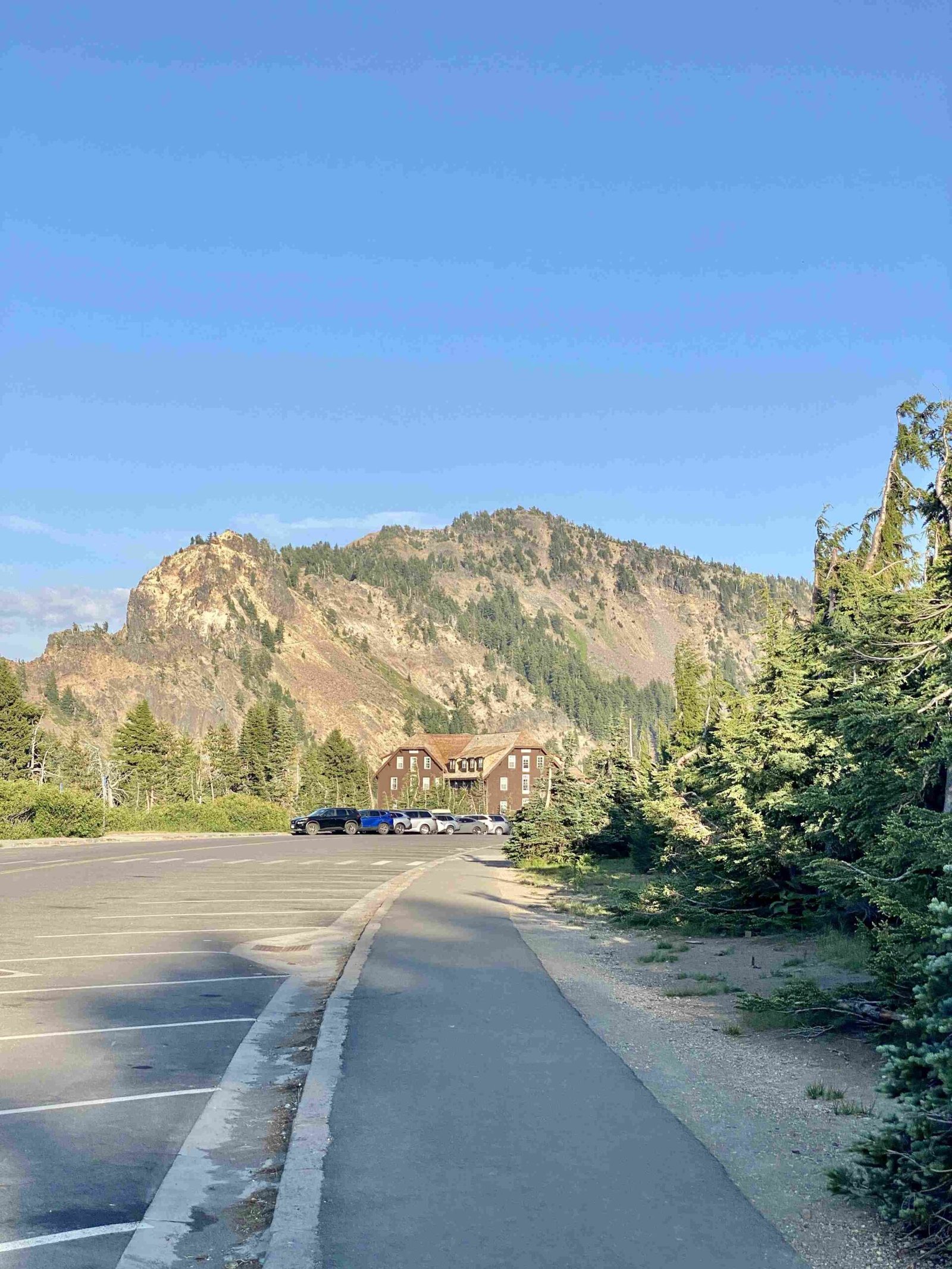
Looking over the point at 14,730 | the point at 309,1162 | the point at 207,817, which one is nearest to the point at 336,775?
the point at 14,730

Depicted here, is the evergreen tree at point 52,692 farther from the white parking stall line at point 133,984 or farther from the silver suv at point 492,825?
the white parking stall line at point 133,984

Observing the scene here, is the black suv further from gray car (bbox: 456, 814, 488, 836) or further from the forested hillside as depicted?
the forested hillside

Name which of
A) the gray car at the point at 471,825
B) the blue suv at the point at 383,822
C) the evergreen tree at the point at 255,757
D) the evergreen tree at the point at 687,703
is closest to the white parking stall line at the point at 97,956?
the evergreen tree at the point at 687,703

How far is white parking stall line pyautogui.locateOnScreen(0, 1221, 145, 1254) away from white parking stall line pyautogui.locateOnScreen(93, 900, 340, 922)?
13.4m

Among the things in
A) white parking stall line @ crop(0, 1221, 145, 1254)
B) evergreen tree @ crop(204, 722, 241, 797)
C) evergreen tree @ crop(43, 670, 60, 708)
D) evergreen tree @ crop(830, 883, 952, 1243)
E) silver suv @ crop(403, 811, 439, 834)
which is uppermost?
evergreen tree @ crop(43, 670, 60, 708)

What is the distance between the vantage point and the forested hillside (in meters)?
5.02

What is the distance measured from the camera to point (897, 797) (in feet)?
30.7

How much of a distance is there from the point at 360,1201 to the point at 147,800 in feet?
274

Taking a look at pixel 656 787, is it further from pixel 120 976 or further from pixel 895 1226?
pixel 895 1226

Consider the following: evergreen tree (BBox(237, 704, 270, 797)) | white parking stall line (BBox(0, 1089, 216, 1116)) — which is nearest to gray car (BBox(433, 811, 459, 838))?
evergreen tree (BBox(237, 704, 270, 797))

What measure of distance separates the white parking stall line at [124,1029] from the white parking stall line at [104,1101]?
1998mm

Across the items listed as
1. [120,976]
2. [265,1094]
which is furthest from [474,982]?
[265,1094]

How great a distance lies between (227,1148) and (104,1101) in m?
1.34

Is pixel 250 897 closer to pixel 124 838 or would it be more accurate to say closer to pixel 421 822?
pixel 124 838
